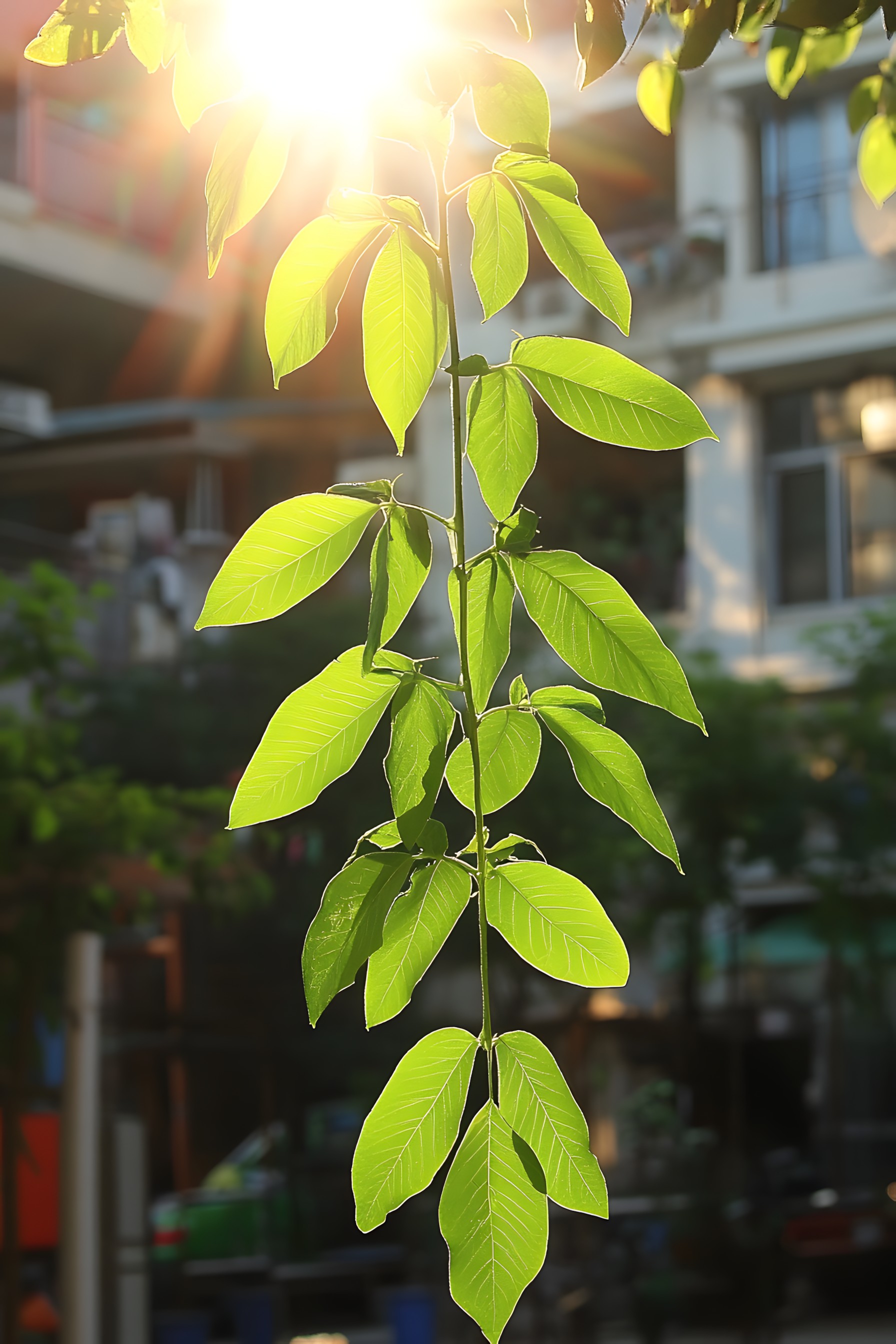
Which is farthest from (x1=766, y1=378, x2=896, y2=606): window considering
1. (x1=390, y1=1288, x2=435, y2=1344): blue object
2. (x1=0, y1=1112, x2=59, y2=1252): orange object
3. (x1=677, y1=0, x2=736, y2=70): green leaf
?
(x1=677, y1=0, x2=736, y2=70): green leaf

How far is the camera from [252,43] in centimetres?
66

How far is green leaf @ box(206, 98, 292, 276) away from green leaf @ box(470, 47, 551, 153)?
8 centimetres

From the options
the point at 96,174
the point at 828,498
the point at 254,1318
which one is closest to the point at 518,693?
the point at 254,1318

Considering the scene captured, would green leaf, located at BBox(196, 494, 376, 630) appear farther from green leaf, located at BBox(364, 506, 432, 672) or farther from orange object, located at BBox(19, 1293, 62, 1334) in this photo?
orange object, located at BBox(19, 1293, 62, 1334)

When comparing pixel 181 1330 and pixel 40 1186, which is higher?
pixel 40 1186

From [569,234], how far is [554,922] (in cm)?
24

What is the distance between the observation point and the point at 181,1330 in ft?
18.2

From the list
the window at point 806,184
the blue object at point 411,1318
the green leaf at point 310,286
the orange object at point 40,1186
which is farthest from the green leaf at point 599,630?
the window at point 806,184

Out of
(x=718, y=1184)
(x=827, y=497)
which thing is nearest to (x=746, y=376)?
(x=827, y=497)

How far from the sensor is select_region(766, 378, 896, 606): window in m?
11.1

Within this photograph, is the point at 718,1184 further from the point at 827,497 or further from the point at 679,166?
the point at 679,166

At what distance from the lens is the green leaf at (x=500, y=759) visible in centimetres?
61

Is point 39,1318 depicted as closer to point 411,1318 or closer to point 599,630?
point 411,1318

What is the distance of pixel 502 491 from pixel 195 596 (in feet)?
35.0
